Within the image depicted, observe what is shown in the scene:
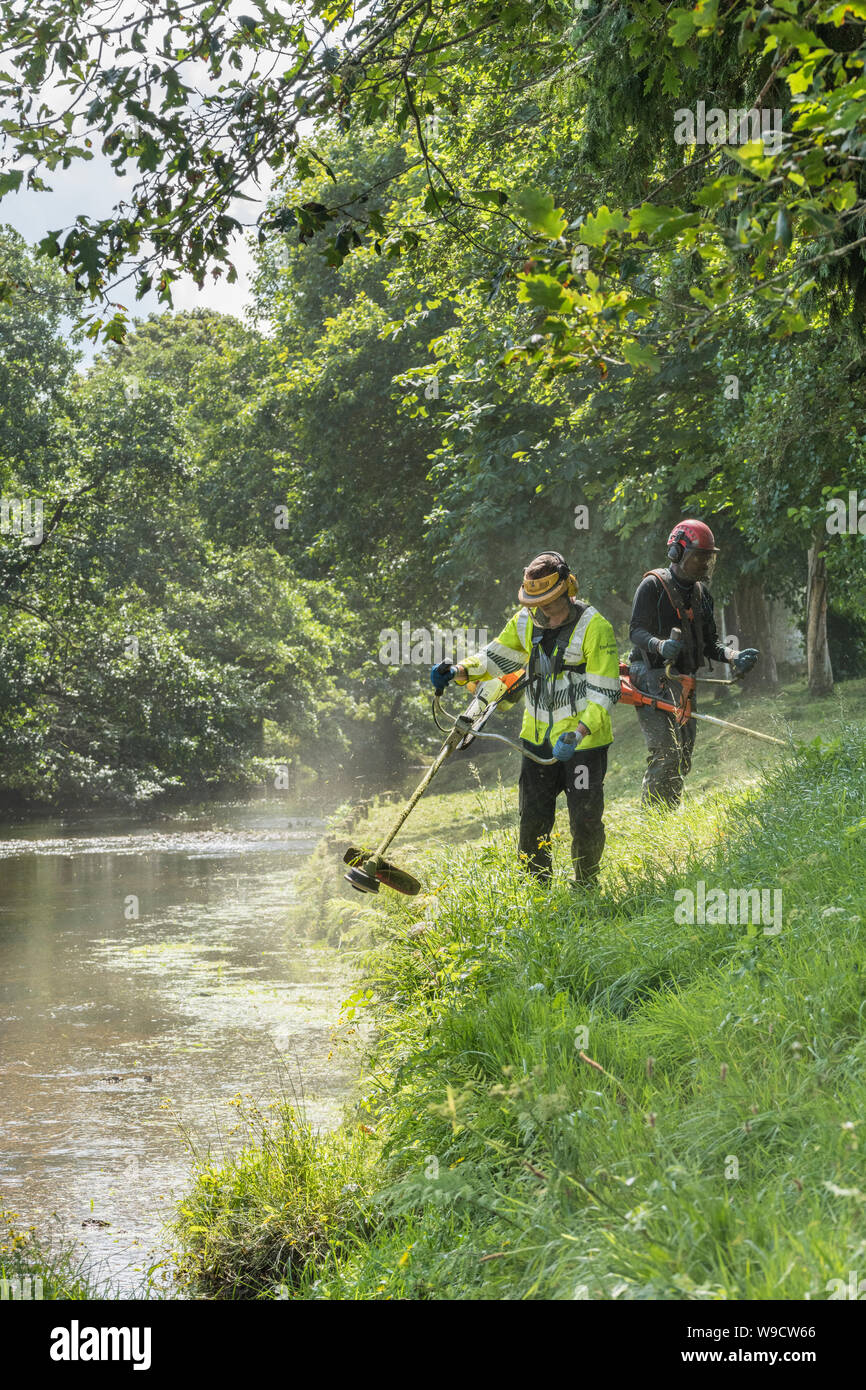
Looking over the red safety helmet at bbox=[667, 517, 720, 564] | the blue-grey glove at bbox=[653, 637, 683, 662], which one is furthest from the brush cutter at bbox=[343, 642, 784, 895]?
the red safety helmet at bbox=[667, 517, 720, 564]

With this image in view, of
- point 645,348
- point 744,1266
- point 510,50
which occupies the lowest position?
point 744,1266

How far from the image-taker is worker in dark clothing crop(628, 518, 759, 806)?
8820mm

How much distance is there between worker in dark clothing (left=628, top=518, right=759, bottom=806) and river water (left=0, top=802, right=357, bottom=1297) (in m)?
2.92

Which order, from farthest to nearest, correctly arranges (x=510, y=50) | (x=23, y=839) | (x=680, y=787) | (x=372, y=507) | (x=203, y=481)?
(x=203, y=481) → (x=372, y=507) → (x=23, y=839) → (x=680, y=787) → (x=510, y=50)

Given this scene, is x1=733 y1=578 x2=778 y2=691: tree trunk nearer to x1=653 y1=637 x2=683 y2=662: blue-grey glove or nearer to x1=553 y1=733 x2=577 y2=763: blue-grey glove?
x1=653 y1=637 x2=683 y2=662: blue-grey glove

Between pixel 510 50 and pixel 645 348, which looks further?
pixel 510 50

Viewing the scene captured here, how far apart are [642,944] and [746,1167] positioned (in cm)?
207

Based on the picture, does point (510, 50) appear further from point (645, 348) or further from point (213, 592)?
point (213, 592)

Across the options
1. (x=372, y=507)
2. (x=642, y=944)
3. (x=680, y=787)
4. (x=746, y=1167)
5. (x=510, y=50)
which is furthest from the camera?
(x=372, y=507)

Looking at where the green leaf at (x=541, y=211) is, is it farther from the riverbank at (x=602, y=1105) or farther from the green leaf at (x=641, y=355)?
the riverbank at (x=602, y=1105)

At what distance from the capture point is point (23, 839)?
2272cm

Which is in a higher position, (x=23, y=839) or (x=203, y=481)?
(x=203, y=481)

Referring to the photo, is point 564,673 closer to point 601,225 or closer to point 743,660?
point 743,660
